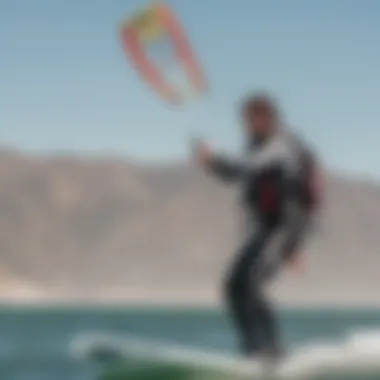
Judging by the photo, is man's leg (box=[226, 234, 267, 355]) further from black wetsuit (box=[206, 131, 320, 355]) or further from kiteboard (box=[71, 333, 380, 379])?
kiteboard (box=[71, 333, 380, 379])

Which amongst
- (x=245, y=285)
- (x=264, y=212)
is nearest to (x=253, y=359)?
(x=245, y=285)

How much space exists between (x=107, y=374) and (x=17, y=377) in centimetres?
1638

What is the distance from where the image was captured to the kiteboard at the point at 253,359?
46.5 feet

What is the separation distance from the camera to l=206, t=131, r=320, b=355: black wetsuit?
13.9 metres

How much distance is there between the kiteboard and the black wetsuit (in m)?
0.36

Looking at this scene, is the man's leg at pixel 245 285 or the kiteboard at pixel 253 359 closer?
the man's leg at pixel 245 285

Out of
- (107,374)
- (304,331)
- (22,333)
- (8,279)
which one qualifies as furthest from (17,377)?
(8,279)

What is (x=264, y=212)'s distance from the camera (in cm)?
1395

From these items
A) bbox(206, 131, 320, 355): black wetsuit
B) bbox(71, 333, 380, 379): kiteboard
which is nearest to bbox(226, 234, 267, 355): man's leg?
bbox(206, 131, 320, 355): black wetsuit

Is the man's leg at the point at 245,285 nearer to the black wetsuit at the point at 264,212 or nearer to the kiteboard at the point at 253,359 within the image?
the black wetsuit at the point at 264,212

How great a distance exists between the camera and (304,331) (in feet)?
353

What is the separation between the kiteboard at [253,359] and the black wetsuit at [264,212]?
36 cm

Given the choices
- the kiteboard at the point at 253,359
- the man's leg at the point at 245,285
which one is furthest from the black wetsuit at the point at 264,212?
the kiteboard at the point at 253,359

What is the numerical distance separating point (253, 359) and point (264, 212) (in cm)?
131
